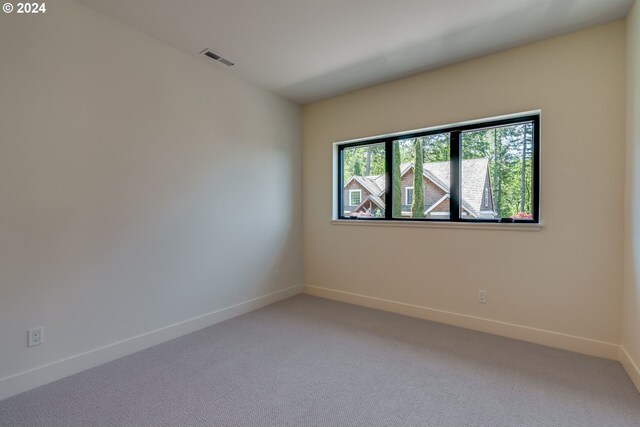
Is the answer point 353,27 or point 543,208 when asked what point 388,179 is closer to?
point 543,208

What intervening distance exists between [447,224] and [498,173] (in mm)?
660

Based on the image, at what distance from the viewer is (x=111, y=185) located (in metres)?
2.33

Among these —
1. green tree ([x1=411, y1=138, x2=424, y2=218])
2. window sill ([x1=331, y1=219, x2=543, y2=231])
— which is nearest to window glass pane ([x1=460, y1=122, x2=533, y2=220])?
window sill ([x1=331, y1=219, x2=543, y2=231])

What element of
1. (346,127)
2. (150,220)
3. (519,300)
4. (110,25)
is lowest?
(519,300)

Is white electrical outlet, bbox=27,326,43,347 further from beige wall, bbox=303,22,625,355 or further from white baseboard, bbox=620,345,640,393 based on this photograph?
A: white baseboard, bbox=620,345,640,393

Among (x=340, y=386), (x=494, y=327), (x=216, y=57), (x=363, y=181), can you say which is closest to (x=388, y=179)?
A: (x=363, y=181)

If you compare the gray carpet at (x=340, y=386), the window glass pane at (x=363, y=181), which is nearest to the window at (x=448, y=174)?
the window glass pane at (x=363, y=181)

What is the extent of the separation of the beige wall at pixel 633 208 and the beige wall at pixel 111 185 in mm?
3241

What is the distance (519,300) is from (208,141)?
10.7 ft

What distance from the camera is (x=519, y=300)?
2.68 metres

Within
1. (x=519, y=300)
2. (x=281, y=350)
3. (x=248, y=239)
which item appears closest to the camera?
(x=281, y=350)

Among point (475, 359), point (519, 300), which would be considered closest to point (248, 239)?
point (475, 359)

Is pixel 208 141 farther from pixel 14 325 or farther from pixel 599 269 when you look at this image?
pixel 599 269

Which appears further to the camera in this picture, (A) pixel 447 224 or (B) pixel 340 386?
(A) pixel 447 224
